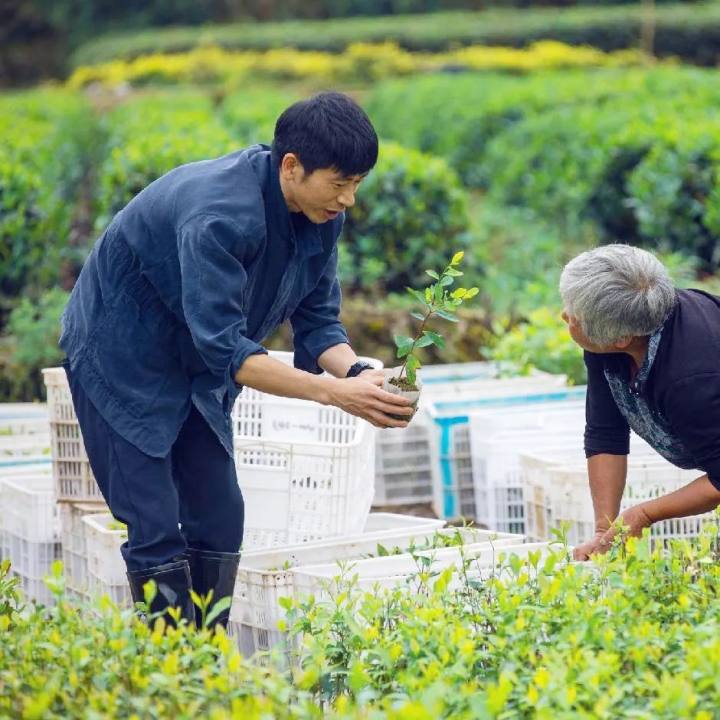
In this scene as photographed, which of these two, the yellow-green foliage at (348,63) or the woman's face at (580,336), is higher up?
the yellow-green foliage at (348,63)

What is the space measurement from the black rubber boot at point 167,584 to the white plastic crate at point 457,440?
209cm

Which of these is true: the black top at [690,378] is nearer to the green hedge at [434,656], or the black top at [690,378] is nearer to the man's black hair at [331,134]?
the green hedge at [434,656]

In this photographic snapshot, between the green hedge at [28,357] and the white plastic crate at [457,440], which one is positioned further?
the green hedge at [28,357]

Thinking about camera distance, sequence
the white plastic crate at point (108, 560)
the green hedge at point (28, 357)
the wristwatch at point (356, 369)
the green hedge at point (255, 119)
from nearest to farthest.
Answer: the wristwatch at point (356, 369) → the white plastic crate at point (108, 560) → the green hedge at point (28, 357) → the green hedge at point (255, 119)

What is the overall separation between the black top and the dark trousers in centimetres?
115

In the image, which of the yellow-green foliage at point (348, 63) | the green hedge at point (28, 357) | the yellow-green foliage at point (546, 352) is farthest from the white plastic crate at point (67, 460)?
the yellow-green foliage at point (348, 63)

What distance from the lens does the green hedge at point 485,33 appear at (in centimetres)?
Result: 3078

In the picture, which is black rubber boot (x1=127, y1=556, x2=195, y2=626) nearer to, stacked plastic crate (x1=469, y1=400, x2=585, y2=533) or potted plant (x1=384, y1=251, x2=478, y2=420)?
potted plant (x1=384, y1=251, x2=478, y2=420)

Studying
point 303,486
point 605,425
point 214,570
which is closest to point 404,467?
point 303,486

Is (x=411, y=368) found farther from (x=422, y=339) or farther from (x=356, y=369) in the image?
(x=356, y=369)

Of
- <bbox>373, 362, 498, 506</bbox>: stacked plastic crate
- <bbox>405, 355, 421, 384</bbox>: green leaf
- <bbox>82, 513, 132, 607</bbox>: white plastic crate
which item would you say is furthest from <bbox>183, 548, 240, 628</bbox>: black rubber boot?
<bbox>373, 362, 498, 506</bbox>: stacked plastic crate

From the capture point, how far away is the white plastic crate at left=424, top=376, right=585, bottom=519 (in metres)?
5.77

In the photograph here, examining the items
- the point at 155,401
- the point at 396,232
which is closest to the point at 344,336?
the point at 155,401

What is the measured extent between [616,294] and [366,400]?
72 centimetres
